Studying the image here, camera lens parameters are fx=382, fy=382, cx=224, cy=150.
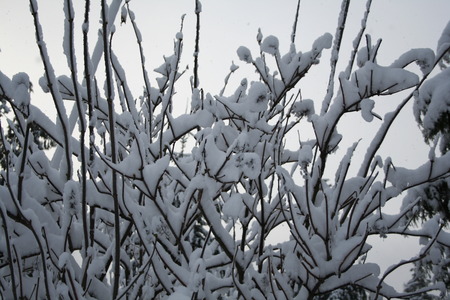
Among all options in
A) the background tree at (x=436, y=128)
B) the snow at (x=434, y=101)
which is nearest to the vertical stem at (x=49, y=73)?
the background tree at (x=436, y=128)

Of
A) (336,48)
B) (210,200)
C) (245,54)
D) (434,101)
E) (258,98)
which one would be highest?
(434,101)

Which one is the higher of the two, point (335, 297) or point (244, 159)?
point (335, 297)

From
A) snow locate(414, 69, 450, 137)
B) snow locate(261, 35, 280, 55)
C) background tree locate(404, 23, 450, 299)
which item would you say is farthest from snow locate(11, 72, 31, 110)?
snow locate(414, 69, 450, 137)

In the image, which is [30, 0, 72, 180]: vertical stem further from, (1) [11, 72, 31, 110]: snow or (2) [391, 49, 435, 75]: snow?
Answer: (2) [391, 49, 435, 75]: snow

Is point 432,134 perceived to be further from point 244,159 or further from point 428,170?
point 244,159

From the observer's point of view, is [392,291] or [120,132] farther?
[120,132]

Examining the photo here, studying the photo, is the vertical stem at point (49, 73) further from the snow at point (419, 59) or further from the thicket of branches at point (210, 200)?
the snow at point (419, 59)

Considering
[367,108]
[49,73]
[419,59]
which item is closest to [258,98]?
[367,108]

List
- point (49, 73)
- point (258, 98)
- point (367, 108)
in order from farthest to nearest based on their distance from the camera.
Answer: point (258, 98) → point (367, 108) → point (49, 73)

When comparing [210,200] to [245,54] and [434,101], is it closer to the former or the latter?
[245,54]

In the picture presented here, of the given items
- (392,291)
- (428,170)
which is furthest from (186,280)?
(428,170)

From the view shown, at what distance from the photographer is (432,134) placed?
4.88 meters

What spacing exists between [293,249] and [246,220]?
0.29 metres

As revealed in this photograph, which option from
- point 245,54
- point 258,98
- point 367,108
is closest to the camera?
point 367,108
